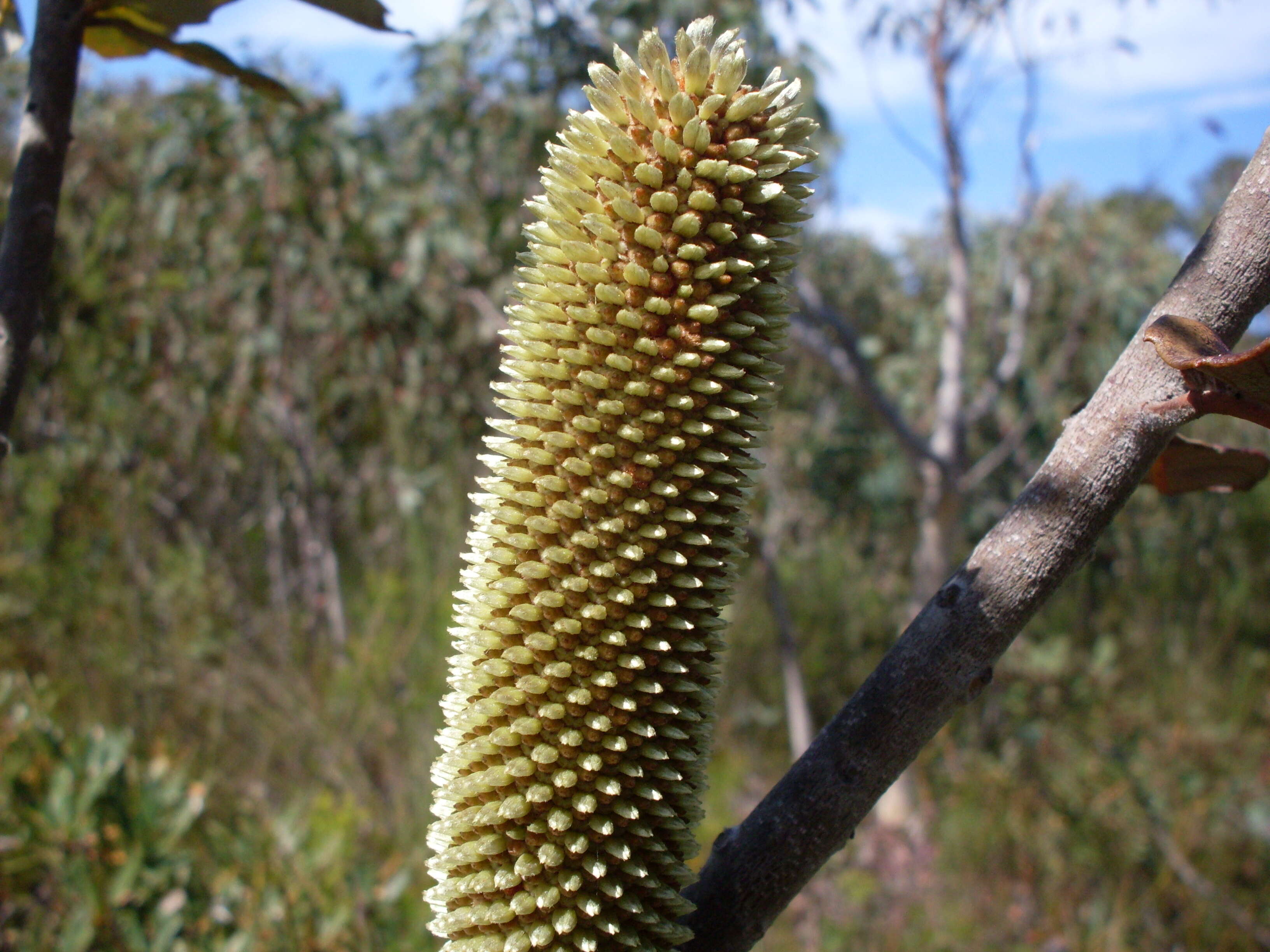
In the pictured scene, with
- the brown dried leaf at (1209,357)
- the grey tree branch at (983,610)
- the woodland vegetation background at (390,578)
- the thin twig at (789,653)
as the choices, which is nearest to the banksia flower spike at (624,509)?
the grey tree branch at (983,610)

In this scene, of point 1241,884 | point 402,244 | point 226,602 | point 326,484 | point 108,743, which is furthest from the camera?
point 326,484

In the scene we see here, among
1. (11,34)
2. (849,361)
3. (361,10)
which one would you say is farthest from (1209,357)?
(849,361)

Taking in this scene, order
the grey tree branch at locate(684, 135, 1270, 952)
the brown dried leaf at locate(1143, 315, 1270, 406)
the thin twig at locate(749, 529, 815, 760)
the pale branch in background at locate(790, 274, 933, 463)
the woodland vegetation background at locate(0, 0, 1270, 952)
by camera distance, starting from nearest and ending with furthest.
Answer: the brown dried leaf at locate(1143, 315, 1270, 406), the grey tree branch at locate(684, 135, 1270, 952), the woodland vegetation background at locate(0, 0, 1270, 952), the pale branch in background at locate(790, 274, 933, 463), the thin twig at locate(749, 529, 815, 760)

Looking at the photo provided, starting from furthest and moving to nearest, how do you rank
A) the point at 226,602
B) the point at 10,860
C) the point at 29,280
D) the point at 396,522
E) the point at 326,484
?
the point at 326,484 < the point at 396,522 < the point at 226,602 < the point at 10,860 < the point at 29,280

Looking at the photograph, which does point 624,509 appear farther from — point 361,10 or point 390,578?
point 390,578

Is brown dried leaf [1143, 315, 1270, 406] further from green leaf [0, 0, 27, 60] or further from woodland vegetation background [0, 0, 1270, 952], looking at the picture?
woodland vegetation background [0, 0, 1270, 952]

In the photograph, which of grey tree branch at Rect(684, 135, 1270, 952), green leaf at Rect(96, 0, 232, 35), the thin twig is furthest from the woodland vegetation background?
green leaf at Rect(96, 0, 232, 35)

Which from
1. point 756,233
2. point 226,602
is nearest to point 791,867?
point 756,233

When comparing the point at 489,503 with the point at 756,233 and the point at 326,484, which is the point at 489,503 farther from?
the point at 326,484
